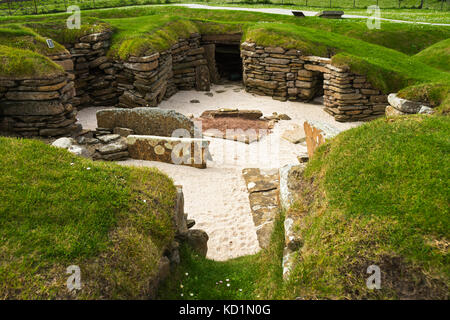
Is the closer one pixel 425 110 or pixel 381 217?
pixel 381 217

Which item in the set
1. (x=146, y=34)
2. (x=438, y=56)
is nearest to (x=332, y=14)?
(x=438, y=56)

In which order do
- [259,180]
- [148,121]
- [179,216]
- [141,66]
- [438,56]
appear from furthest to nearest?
[438,56], [141,66], [148,121], [259,180], [179,216]

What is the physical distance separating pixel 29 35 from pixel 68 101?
378 cm

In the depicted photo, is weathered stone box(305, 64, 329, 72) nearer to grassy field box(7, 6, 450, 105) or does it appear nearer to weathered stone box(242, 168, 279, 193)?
grassy field box(7, 6, 450, 105)

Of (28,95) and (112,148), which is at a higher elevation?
(28,95)

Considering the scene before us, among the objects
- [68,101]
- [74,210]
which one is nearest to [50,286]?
[74,210]

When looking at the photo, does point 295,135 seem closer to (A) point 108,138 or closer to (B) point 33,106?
(A) point 108,138

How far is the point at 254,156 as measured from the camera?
11398mm

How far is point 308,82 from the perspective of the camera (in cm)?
1673

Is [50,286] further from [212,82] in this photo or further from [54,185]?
[212,82]

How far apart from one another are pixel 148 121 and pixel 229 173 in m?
3.16

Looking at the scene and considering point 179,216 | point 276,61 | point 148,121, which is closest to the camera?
point 179,216

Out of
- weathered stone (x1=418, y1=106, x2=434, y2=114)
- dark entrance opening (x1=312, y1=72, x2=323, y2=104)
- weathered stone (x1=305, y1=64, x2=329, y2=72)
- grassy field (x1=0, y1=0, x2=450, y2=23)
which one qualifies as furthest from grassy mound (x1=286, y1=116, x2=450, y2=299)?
grassy field (x1=0, y1=0, x2=450, y2=23)

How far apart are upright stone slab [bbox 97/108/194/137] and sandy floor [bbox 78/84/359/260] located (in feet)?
4.61
